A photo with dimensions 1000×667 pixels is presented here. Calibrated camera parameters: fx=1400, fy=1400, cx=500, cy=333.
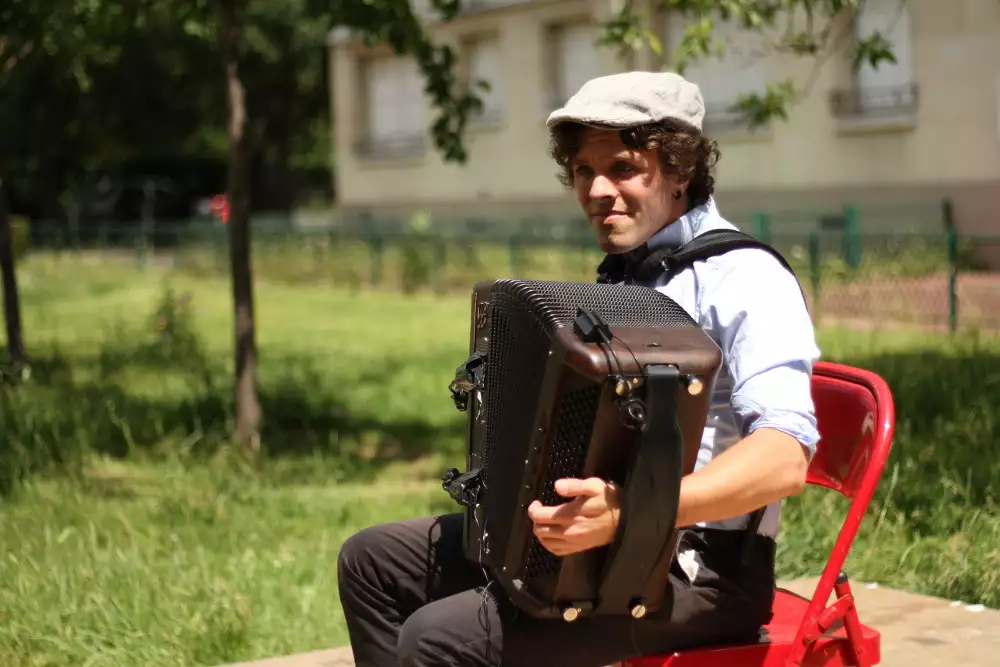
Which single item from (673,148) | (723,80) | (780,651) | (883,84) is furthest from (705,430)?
(723,80)

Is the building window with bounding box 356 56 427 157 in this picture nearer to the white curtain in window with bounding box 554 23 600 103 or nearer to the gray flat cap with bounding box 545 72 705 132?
the white curtain in window with bounding box 554 23 600 103

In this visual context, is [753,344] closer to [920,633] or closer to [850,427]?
[850,427]

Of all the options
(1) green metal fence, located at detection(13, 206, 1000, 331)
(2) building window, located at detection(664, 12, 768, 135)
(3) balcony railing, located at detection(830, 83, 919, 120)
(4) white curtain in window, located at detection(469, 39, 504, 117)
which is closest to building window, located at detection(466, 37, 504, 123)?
(4) white curtain in window, located at detection(469, 39, 504, 117)

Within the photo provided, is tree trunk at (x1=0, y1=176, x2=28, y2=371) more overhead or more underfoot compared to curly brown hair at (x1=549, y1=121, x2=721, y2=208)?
more underfoot

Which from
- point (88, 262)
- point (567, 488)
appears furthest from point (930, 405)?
point (88, 262)

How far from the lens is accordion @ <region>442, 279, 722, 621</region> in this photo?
7.45 ft

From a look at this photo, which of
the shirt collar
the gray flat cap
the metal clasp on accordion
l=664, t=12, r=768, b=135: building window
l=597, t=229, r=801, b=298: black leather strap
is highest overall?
l=664, t=12, r=768, b=135: building window

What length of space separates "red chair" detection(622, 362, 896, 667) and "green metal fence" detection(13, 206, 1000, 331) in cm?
920

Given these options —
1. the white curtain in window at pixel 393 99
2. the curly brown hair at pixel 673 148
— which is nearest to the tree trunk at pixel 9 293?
the curly brown hair at pixel 673 148

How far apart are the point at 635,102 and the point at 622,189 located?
19 centimetres

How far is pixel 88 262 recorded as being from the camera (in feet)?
88.2

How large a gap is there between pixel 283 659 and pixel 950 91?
16652 mm

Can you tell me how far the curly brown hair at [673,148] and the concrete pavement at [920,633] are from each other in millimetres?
1609

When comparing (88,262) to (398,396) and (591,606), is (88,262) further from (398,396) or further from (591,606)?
(591,606)
